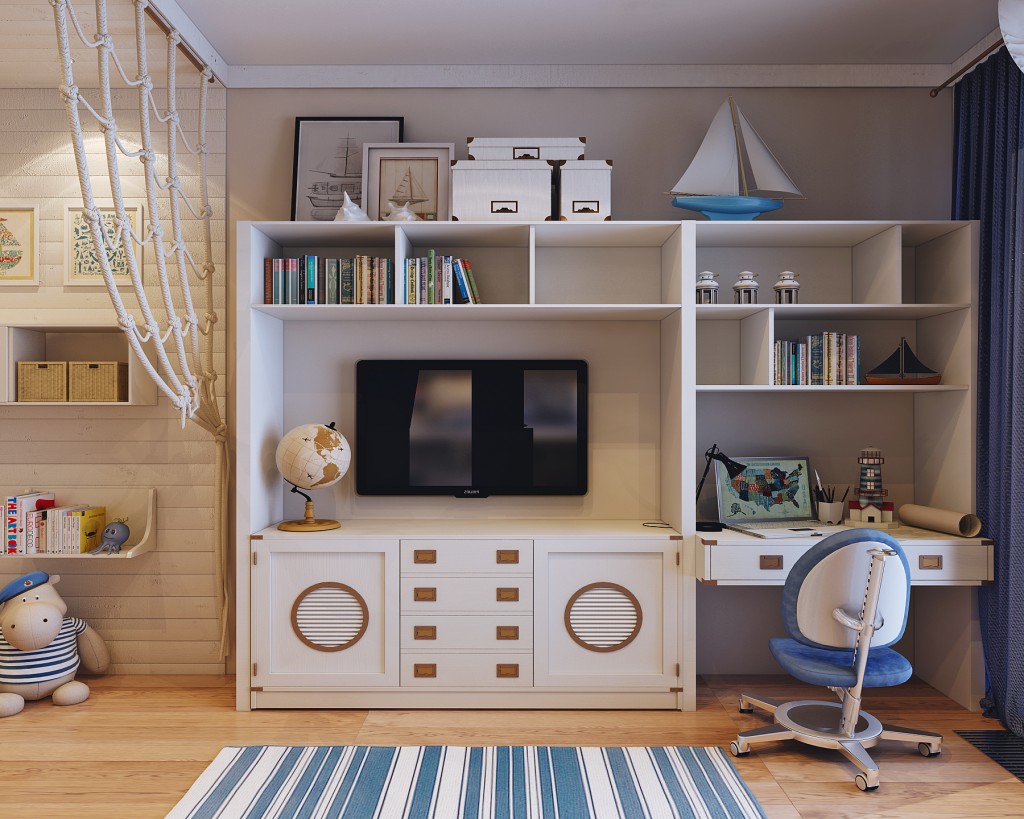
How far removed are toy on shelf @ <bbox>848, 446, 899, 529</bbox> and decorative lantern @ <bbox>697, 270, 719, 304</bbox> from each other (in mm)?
900

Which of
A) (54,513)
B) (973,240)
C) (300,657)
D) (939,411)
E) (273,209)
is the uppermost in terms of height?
(273,209)

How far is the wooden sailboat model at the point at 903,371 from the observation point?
3.04 m

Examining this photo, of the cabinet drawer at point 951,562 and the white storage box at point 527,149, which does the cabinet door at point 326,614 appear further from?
the cabinet drawer at point 951,562

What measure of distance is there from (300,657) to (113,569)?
1.08m

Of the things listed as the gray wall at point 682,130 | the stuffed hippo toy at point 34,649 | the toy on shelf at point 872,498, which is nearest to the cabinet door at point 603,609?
the toy on shelf at point 872,498

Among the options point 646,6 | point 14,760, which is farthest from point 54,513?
point 646,6

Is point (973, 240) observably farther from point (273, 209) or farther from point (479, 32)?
point (273, 209)

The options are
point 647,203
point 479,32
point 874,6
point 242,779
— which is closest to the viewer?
point 242,779

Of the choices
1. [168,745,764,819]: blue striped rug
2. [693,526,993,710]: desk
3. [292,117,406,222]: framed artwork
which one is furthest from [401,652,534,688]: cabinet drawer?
[292,117,406,222]: framed artwork

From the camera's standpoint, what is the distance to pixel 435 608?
2.97m

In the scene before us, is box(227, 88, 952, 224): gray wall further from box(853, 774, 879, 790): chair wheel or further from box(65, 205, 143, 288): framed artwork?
box(853, 774, 879, 790): chair wheel

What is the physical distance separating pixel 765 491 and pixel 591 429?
79 cm

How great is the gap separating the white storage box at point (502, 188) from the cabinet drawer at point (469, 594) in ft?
4.78

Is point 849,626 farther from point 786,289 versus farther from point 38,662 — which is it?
point 38,662
